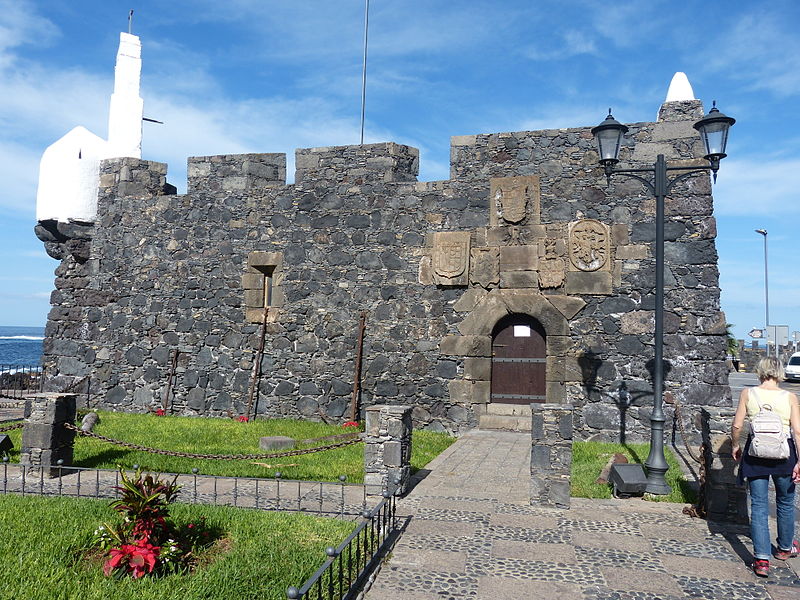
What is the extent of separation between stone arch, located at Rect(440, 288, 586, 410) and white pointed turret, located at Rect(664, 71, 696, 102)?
3.66m

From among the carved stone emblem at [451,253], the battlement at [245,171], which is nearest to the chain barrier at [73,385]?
the battlement at [245,171]

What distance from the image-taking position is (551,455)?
663 centimetres

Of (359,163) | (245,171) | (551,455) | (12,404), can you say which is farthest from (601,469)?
(12,404)

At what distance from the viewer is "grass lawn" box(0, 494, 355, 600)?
4340mm

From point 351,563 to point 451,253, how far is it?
751 cm

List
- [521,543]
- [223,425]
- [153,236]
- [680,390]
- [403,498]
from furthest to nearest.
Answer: [153,236] → [223,425] → [680,390] → [403,498] → [521,543]

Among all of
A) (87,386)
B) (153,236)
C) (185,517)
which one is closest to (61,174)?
(153,236)

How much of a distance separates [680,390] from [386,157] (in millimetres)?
6368

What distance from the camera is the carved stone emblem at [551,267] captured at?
10805mm

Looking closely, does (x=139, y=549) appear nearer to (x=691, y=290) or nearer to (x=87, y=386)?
(x=691, y=290)

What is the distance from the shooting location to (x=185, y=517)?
572 centimetres

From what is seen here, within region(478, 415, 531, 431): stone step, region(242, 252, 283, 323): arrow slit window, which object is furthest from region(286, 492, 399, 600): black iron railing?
region(242, 252, 283, 323): arrow slit window

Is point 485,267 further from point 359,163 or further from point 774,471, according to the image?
point 774,471

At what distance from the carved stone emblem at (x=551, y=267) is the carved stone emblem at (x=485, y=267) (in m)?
0.75
